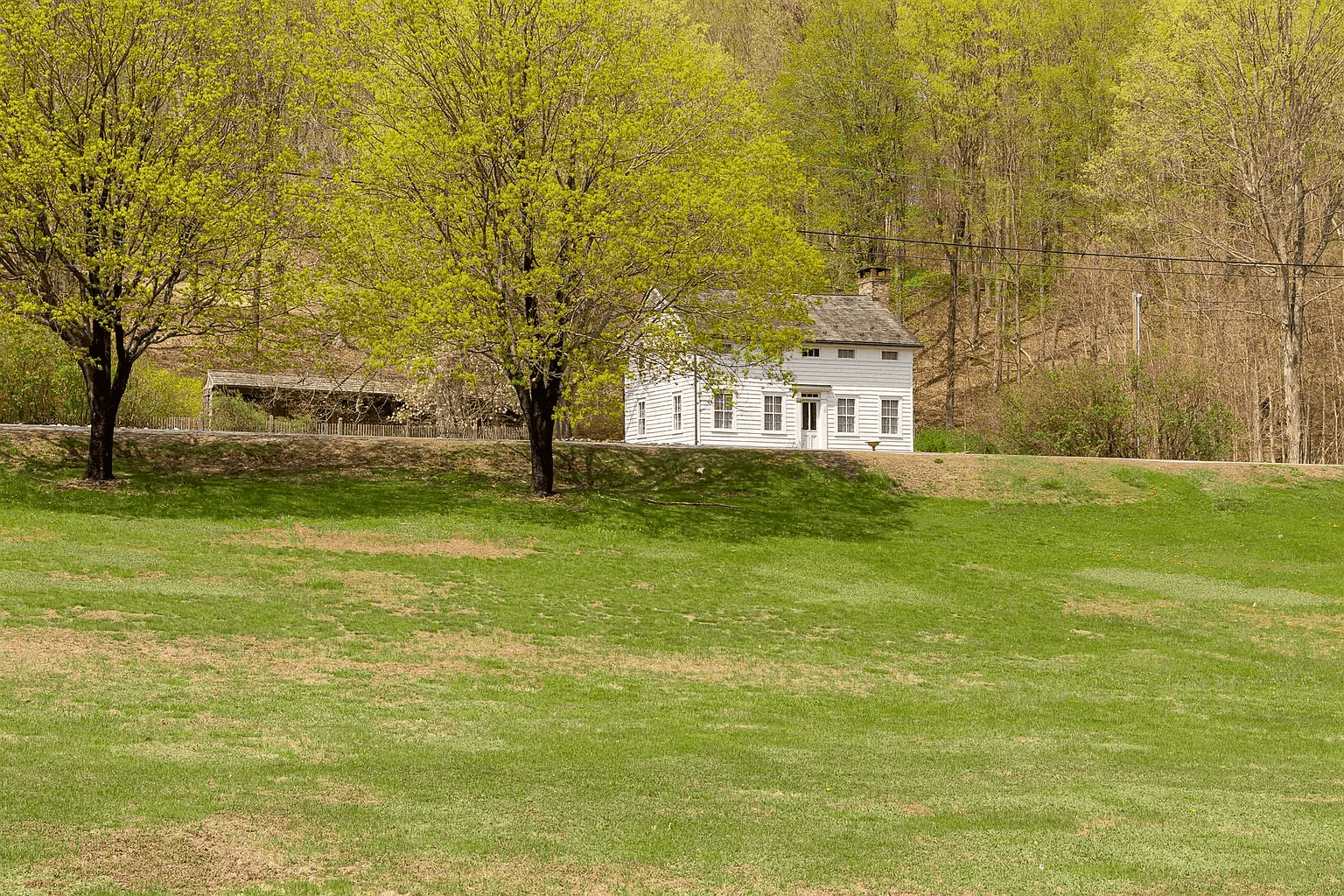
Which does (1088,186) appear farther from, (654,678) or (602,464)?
(654,678)

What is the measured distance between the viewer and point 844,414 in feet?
174

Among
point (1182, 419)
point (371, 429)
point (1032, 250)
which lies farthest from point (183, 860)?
point (1032, 250)

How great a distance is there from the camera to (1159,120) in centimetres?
4978

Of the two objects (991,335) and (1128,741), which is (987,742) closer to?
(1128,741)

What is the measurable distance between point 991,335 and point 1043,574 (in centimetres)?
4529

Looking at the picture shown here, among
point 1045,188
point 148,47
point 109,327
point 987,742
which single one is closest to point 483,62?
point 148,47

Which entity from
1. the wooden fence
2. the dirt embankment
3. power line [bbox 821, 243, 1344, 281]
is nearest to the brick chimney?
power line [bbox 821, 243, 1344, 281]

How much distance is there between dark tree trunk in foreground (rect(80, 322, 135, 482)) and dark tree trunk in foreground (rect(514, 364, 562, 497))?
34.7 feet

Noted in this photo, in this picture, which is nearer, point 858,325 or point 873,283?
point 858,325

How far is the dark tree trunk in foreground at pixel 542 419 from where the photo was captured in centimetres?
3556

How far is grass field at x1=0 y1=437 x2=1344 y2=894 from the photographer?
10.7 m

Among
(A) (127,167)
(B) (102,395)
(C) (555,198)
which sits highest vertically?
(A) (127,167)

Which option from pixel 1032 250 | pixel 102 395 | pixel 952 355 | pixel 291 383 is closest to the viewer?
pixel 102 395

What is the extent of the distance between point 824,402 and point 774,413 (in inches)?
86.7
